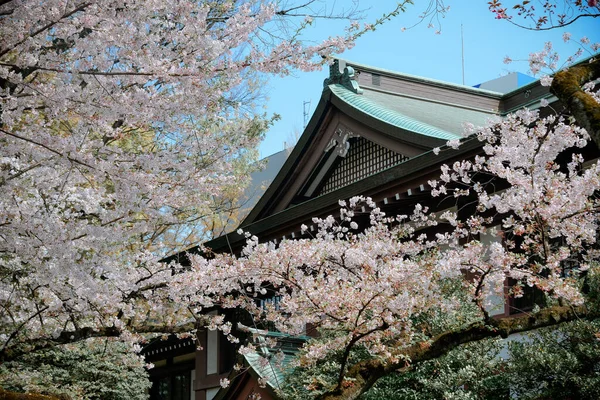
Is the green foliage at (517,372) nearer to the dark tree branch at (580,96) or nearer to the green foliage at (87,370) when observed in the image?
the dark tree branch at (580,96)

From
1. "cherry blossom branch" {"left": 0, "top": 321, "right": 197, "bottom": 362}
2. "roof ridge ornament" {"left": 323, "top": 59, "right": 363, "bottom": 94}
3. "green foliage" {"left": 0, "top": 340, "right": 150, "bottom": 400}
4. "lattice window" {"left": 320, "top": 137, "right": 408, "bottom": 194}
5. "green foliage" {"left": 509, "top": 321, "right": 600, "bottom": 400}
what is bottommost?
"green foliage" {"left": 509, "top": 321, "right": 600, "bottom": 400}

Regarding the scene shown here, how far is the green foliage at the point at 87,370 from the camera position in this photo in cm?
1452

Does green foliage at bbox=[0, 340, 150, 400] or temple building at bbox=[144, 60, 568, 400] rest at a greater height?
temple building at bbox=[144, 60, 568, 400]

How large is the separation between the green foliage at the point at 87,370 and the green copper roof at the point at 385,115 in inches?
246

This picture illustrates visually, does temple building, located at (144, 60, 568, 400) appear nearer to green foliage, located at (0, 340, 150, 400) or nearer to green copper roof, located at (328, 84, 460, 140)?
green copper roof, located at (328, 84, 460, 140)

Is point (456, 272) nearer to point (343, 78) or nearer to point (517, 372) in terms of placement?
point (517, 372)

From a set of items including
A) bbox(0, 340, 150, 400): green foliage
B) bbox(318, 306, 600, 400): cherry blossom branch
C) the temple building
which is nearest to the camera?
bbox(318, 306, 600, 400): cherry blossom branch

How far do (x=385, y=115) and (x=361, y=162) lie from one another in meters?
1.05

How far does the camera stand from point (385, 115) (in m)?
14.0

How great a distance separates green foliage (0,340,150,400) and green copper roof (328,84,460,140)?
6.26 m

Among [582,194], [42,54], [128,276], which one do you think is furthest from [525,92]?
[42,54]

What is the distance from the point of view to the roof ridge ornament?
604 inches

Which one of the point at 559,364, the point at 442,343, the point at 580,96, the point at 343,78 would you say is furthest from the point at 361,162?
the point at 580,96

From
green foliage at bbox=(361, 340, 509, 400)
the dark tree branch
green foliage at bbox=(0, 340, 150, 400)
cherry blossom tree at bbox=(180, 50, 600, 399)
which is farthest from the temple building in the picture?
the dark tree branch
